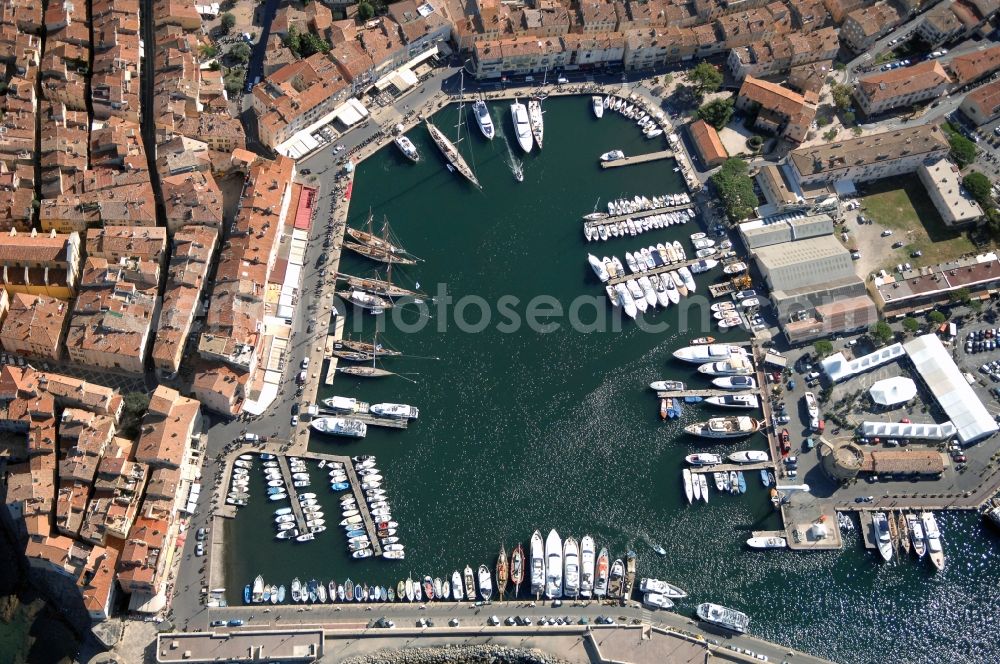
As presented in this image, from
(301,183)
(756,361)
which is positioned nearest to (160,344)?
(301,183)

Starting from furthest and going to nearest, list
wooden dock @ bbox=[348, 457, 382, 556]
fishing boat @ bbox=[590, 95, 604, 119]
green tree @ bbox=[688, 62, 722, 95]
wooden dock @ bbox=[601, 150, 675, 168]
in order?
1. green tree @ bbox=[688, 62, 722, 95]
2. fishing boat @ bbox=[590, 95, 604, 119]
3. wooden dock @ bbox=[601, 150, 675, 168]
4. wooden dock @ bbox=[348, 457, 382, 556]

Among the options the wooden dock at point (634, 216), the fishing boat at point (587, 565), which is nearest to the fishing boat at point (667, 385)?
the fishing boat at point (587, 565)

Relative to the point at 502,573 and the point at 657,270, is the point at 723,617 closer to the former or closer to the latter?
the point at 502,573

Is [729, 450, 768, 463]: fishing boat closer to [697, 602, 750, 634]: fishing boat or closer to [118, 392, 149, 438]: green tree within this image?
[697, 602, 750, 634]: fishing boat

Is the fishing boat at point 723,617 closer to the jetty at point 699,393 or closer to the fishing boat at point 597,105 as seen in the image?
the jetty at point 699,393

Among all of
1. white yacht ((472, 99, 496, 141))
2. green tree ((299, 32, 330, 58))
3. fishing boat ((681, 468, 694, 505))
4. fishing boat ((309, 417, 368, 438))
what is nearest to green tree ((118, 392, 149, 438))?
fishing boat ((309, 417, 368, 438))

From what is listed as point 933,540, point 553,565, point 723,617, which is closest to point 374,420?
point 553,565

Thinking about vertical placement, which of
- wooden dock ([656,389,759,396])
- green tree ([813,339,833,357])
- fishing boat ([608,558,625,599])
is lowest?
fishing boat ([608,558,625,599])

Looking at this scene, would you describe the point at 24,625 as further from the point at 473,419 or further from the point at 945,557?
the point at 945,557
